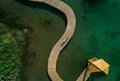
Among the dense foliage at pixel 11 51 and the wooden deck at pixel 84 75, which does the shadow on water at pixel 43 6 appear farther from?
A: the wooden deck at pixel 84 75

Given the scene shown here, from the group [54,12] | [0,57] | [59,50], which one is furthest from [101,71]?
[0,57]

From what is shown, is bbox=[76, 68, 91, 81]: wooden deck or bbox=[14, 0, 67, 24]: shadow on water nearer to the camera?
bbox=[14, 0, 67, 24]: shadow on water

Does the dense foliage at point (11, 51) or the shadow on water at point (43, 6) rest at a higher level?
the shadow on water at point (43, 6)

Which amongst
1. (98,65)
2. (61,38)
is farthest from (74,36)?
(98,65)

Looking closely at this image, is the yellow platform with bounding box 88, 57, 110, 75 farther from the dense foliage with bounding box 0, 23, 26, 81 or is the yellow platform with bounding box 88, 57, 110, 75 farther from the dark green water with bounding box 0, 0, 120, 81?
the dense foliage with bounding box 0, 23, 26, 81

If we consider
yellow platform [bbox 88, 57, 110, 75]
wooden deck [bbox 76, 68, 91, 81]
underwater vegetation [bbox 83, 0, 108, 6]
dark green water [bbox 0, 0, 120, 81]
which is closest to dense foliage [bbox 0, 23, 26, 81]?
dark green water [bbox 0, 0, 120, 81]

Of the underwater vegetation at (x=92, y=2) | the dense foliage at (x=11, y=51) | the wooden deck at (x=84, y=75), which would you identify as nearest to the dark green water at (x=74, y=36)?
the underwater vegetation at (x=92, y=2)

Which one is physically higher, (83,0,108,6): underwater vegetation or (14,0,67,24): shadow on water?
(83,0,108,6): underwater vegetation
